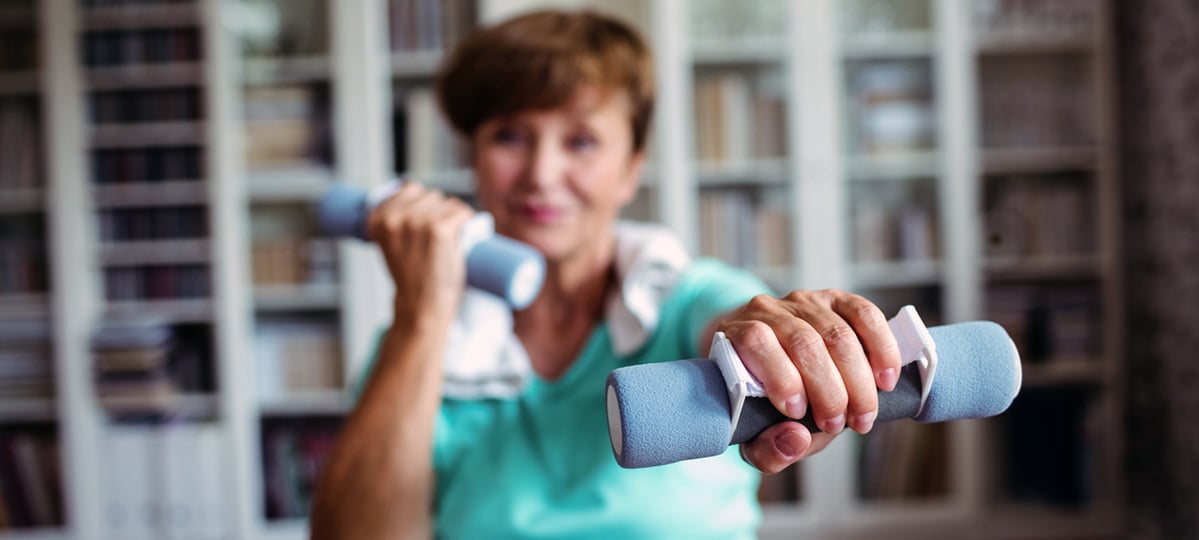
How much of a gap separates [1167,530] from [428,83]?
8.21 feet

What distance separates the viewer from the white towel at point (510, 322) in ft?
2.43

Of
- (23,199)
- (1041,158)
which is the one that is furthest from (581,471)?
(23,199)

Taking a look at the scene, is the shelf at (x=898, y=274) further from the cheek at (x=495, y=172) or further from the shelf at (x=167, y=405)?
the shelf at (x=167, y=405)

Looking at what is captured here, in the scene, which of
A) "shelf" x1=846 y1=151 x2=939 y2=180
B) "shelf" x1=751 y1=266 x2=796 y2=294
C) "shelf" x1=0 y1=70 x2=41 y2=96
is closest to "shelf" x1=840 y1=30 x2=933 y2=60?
"shelf" x1=846 y1=151 x2=939 y2=180

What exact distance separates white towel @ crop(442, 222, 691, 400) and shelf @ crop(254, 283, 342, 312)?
180 cm

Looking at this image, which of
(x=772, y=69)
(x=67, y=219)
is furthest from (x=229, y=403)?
(x=772, y=69)

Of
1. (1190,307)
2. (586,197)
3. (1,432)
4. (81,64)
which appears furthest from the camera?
(1,432)

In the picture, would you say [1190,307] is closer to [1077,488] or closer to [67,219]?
[1077,488]

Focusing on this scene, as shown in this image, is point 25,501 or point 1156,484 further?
point 25,501

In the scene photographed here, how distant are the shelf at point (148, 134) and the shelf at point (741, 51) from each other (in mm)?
1525

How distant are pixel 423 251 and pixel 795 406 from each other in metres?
0.53

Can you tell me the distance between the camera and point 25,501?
99.5 inches

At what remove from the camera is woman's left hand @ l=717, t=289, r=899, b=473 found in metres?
0.23

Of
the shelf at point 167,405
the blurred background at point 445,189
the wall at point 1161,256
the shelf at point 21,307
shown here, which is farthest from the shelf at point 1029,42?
the shelf at point 21,307
